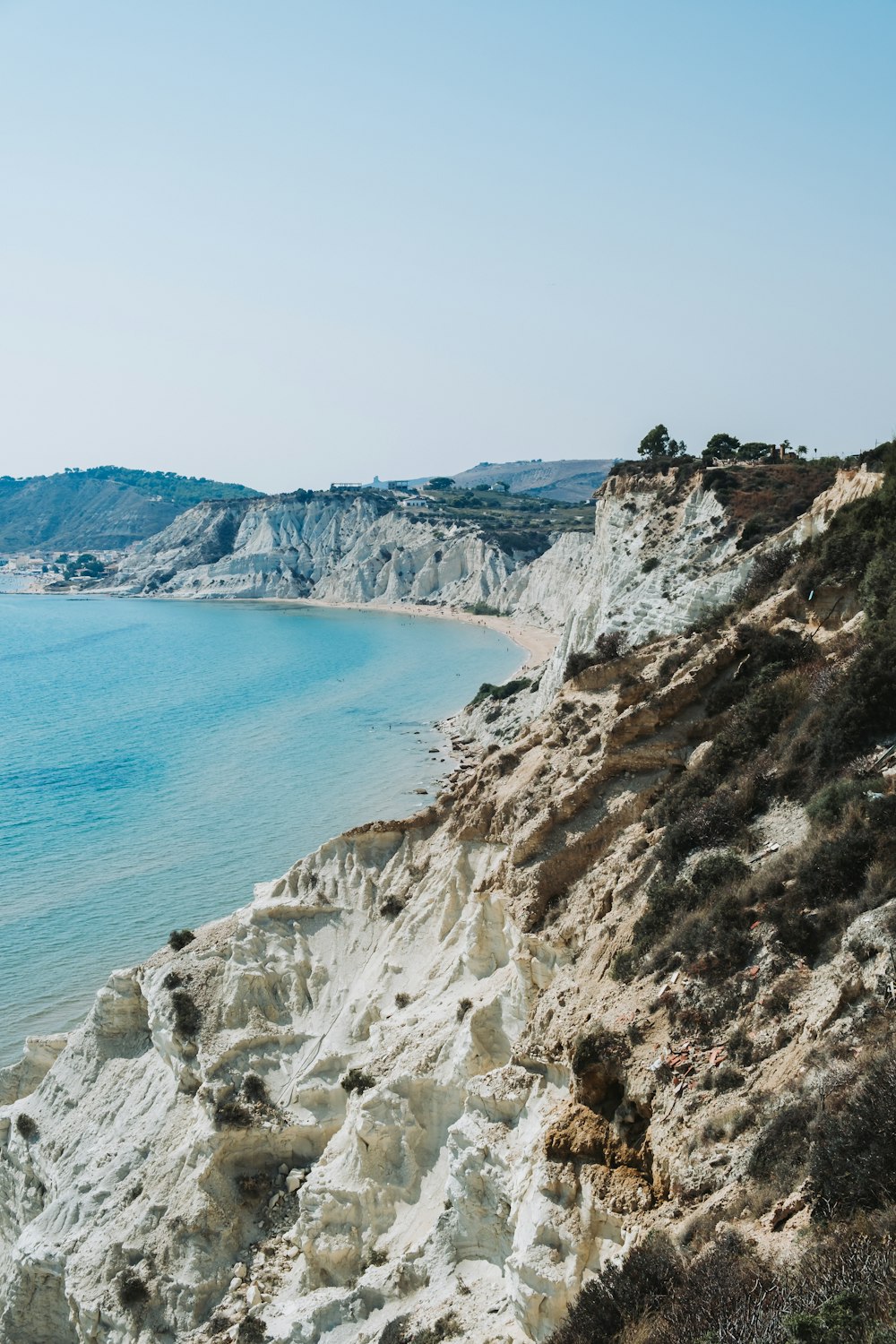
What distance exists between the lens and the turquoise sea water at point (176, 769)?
29.1 m

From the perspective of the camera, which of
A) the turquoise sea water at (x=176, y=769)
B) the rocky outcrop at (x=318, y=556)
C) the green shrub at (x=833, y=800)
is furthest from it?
the rocky outcrop at (x=318, y=556)

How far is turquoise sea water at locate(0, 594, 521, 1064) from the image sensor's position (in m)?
29.1

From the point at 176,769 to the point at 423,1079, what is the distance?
36619mm

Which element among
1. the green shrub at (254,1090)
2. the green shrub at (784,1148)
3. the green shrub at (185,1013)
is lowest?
the green shrub at (254,1090)

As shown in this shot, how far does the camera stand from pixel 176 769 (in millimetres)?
47656

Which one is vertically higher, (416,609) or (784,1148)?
(416,609)

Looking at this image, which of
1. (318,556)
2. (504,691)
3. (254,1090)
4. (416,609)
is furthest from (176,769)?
(318,556)

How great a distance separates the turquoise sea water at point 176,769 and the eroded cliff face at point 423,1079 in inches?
309

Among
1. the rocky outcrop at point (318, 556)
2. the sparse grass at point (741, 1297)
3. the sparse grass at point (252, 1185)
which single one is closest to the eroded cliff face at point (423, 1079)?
the sparse grass at point (252, 1185)

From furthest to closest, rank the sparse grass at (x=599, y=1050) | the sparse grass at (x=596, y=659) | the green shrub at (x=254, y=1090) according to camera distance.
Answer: the sparse grass at (x=596, y=659) → the green shrub at (x=254, y=1090) → the sparse grass at (x=599, y=1050)

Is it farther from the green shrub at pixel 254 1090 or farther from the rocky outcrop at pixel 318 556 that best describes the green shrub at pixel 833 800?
the rocky outcrop at pixel 318 556

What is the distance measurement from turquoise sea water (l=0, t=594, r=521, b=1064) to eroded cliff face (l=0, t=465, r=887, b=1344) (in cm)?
785

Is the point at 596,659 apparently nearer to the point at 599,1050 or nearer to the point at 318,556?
the point at 599,1050

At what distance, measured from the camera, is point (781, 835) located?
11.8 meters
